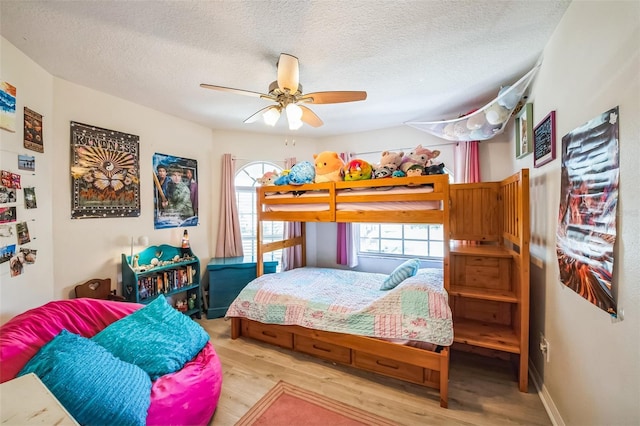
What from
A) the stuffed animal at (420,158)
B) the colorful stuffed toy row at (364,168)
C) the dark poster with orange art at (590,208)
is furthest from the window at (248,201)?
the dark poster with orange art at (590,208)

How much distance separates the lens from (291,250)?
3.90m

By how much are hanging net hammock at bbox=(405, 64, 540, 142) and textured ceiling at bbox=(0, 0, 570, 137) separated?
0.52 ft

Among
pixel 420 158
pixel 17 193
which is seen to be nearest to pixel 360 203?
pixel 420 158

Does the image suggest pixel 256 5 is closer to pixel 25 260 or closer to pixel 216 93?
pixel 216 93

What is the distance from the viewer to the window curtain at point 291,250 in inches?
152

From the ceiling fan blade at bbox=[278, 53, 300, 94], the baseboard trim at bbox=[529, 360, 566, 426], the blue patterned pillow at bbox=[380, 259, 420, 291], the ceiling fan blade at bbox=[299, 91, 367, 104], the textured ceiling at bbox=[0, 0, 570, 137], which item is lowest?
the baseboard trim at bbox=[529, 360, 566, 426]

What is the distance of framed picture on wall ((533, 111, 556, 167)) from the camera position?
1677mm

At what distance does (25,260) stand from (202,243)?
1.81 m

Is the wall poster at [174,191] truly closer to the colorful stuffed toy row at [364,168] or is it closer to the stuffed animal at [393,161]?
the colorful stuffed toy row at [364,168]

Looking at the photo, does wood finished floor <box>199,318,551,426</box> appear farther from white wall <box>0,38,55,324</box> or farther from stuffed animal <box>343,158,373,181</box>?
stuffed animal <box>343,158,373,181</box>

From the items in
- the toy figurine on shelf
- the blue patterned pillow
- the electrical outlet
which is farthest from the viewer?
the toy figurine on shelf

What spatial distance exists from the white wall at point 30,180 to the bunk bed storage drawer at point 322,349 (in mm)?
2133

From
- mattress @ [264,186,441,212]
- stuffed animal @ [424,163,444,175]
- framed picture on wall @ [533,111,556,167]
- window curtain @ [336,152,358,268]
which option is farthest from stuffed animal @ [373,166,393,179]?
window curtain @ [336,152,358,268]

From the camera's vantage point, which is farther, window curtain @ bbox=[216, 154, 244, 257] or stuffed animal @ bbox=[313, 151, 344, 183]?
window curtain @ bbox=[216, 154, 244, 257]
